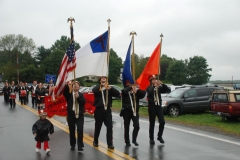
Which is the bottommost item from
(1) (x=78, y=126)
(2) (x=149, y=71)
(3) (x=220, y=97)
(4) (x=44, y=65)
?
(1) (x=78, y=126)

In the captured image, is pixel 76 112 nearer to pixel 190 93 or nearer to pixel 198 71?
pixel 190 93

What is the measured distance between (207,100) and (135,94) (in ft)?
35.2

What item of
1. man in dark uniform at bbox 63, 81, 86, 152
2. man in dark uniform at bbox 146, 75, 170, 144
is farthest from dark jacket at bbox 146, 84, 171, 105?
man in dark uniform at bbox 63, 81, 86, 152

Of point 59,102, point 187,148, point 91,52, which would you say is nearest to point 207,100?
point 59,102

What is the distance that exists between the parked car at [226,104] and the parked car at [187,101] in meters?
2.69

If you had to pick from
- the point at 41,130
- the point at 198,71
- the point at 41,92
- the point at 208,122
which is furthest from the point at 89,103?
the point at 198,71

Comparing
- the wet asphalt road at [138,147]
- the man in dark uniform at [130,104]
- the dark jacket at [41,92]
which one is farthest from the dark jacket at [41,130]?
the dark jacket at [41,92]

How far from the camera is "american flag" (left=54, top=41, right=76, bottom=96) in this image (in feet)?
26.6

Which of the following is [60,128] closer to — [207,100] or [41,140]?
[41,140]

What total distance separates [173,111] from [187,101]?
3.63 feet

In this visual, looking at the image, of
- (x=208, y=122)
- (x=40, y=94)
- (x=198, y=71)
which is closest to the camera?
(x=208, y=122)

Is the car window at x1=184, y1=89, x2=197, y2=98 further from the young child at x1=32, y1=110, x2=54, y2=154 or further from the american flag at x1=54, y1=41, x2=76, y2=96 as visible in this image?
the young child at x1=32, y1=110, x2=54, y2=154

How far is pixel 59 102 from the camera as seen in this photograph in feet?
43.9

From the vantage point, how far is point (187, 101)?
58.3 ft
